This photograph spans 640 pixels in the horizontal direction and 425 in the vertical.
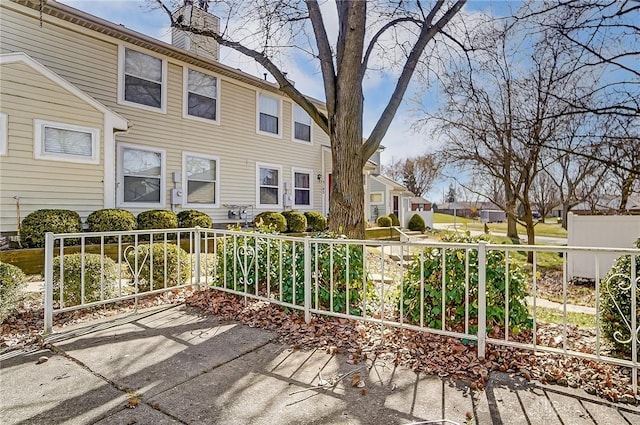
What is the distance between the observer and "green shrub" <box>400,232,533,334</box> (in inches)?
131

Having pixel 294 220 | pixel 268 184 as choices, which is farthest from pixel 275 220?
pixel 268 184

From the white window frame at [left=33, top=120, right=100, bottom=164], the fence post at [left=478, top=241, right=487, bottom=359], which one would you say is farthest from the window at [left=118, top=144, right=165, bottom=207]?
the fence post at [left=478, top=241, right=487, bottom=359]

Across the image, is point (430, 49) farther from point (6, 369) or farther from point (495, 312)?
point (6, 369)

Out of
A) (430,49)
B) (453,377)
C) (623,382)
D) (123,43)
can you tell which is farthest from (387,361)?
Result: (123,43)

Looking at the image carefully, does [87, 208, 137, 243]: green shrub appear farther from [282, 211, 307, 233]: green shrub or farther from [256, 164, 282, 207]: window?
[282, 211, 307, 233]: green shrub

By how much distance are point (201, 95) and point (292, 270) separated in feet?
27.4

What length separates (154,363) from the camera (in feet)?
9.83

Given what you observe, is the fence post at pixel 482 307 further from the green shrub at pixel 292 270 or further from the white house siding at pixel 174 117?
the white house siding at pixel 174 117

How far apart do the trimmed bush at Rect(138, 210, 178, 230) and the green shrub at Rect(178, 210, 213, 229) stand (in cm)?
46

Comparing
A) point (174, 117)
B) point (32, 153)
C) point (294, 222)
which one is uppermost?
point (174, 117)

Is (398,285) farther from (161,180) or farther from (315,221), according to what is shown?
(315,221)

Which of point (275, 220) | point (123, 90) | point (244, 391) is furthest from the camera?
point (275, 220)

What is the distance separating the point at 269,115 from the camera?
1247cm

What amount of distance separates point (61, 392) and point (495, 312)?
11.9 ft
